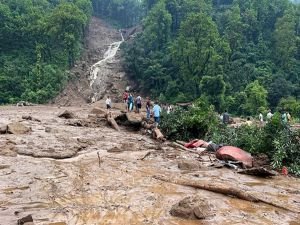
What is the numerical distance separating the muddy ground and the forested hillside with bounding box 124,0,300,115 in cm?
2777

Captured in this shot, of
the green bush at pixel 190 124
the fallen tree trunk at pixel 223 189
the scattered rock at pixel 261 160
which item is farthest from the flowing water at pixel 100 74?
the fallen tree trunk at pixel 223 189

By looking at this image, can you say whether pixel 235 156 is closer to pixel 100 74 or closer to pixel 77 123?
pixel 77 123

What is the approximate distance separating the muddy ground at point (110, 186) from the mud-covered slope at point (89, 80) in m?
36.5

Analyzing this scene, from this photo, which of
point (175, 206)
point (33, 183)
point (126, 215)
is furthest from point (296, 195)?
point (33, 183)

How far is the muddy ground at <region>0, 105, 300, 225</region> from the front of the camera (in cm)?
721

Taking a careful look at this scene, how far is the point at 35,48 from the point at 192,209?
178 feet

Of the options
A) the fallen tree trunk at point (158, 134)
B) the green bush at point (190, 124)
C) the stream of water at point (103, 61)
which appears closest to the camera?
the fallen tree trunk at point (158, 134)

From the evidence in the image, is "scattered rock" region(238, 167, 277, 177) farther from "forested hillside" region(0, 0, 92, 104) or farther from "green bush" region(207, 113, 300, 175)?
"forested hillside" region(0, 0, 92, 104)

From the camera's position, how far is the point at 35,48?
5747 cm

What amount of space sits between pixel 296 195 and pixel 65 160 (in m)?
6.88

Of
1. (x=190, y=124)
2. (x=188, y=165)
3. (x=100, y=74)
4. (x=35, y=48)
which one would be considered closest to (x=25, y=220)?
(x=188, y=165)

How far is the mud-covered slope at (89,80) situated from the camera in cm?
5240

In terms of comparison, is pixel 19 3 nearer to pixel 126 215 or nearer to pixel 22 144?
pixel 22 144

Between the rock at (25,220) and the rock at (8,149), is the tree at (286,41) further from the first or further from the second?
the rock at (25,220)
